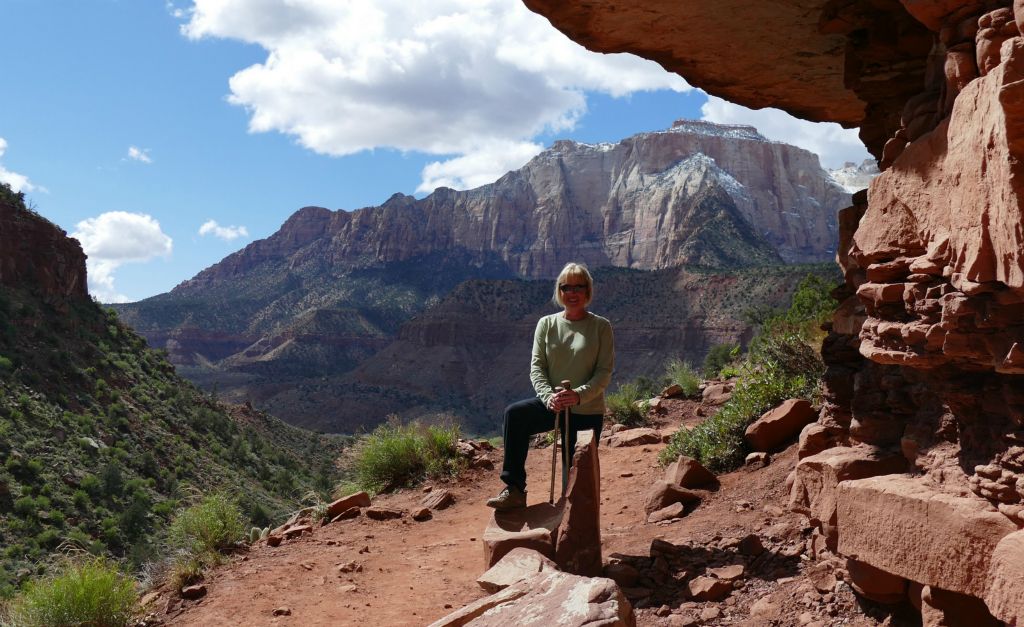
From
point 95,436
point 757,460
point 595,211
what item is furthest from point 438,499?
point 595,211

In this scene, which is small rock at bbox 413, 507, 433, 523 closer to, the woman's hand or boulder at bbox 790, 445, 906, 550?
the woman's hand

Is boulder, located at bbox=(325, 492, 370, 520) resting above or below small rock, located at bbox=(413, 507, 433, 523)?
above

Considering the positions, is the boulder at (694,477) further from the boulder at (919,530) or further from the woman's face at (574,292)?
the boulder at (919,530)

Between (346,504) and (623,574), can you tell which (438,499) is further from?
(623,574)

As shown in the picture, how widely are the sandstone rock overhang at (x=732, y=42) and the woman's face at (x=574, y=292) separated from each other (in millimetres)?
1700

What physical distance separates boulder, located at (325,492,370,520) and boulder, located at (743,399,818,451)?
393 centimetres

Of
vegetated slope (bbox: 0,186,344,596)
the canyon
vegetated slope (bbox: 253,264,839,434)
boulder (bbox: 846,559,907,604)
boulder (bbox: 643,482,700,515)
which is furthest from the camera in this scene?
the canyon

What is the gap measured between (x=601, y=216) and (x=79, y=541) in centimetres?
12159

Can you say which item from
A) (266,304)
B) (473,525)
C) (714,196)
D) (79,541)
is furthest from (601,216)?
(473,525)

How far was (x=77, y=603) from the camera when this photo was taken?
5109mm

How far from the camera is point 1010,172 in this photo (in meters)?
2.52

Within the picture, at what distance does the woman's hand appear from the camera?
4.78m

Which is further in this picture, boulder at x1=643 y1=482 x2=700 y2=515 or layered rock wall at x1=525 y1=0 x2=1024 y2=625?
boulder at x1=643 y1=482 x2=700 y2=515

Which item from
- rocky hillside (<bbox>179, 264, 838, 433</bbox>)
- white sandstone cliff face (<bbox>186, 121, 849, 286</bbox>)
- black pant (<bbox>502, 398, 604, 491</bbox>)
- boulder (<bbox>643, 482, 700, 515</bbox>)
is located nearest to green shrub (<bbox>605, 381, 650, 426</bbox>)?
boulder (<bbox>643, 482, 700, 515</bbox>)
